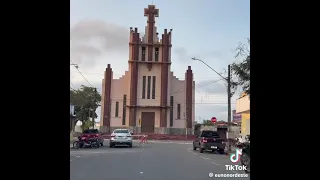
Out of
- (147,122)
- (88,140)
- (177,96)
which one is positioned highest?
(177,96)

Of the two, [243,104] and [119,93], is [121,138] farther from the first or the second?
[119,93]

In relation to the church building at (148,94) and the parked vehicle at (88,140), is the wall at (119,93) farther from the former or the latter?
the parked vehicle at (88,140)

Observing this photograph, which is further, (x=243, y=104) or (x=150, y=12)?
(x=150, y=12)

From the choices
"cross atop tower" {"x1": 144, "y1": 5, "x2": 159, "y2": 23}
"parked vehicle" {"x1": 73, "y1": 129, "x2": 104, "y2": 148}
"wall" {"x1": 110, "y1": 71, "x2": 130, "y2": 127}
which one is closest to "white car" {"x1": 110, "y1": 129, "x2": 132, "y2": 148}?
"parked vehicle" {"x1": 73, "y1": 129, "x2": 104, "y2": 148}

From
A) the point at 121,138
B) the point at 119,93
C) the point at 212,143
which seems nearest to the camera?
the point at 212,143

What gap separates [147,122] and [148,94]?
4522mm

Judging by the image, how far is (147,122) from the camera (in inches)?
2462

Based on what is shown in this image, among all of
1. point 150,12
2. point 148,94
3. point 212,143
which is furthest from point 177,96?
point 212,143

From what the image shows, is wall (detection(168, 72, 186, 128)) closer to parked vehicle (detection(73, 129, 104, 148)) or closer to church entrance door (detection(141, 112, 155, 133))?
church entrance door (detection(141, 112, 155, 133))

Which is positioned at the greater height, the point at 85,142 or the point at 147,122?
the point at 147,122

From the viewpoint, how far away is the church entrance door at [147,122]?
204 ft

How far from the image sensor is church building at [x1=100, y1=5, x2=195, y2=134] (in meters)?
62.0
